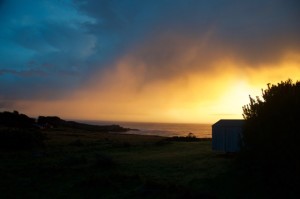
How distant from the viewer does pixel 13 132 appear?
39.6 m

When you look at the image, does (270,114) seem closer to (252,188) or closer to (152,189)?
(252,188)

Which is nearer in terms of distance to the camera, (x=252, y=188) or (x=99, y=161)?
(x=252, y=188)

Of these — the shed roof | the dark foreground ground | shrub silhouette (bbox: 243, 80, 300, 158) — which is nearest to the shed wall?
the shed roof

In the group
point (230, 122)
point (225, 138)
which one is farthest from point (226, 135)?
point (230, 122)

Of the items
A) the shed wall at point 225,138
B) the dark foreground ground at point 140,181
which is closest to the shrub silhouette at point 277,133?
the dark foreground ground at point 140,181

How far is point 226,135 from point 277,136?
13468 millimetres

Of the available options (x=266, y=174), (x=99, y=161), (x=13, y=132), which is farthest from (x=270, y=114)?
(x=13, y=132)

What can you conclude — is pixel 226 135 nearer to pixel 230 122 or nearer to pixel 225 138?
pixel 225 138

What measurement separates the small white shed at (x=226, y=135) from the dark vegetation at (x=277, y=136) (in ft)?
36.0

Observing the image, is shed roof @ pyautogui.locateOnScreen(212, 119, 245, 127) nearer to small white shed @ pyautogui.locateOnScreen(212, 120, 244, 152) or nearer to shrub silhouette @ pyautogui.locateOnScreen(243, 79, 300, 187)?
small white shed @ pyautogui.locateOnScreen(212, 120, 244, 152)

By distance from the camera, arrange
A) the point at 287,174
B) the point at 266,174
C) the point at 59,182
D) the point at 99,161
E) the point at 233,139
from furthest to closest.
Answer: the point at 233,139
the point at 99,161
the point at 59,182
the point at 266,174
the point at 287,174

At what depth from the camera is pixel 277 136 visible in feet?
50.5

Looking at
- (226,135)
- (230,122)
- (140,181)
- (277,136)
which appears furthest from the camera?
(230,122)

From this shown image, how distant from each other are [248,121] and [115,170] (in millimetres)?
10227
